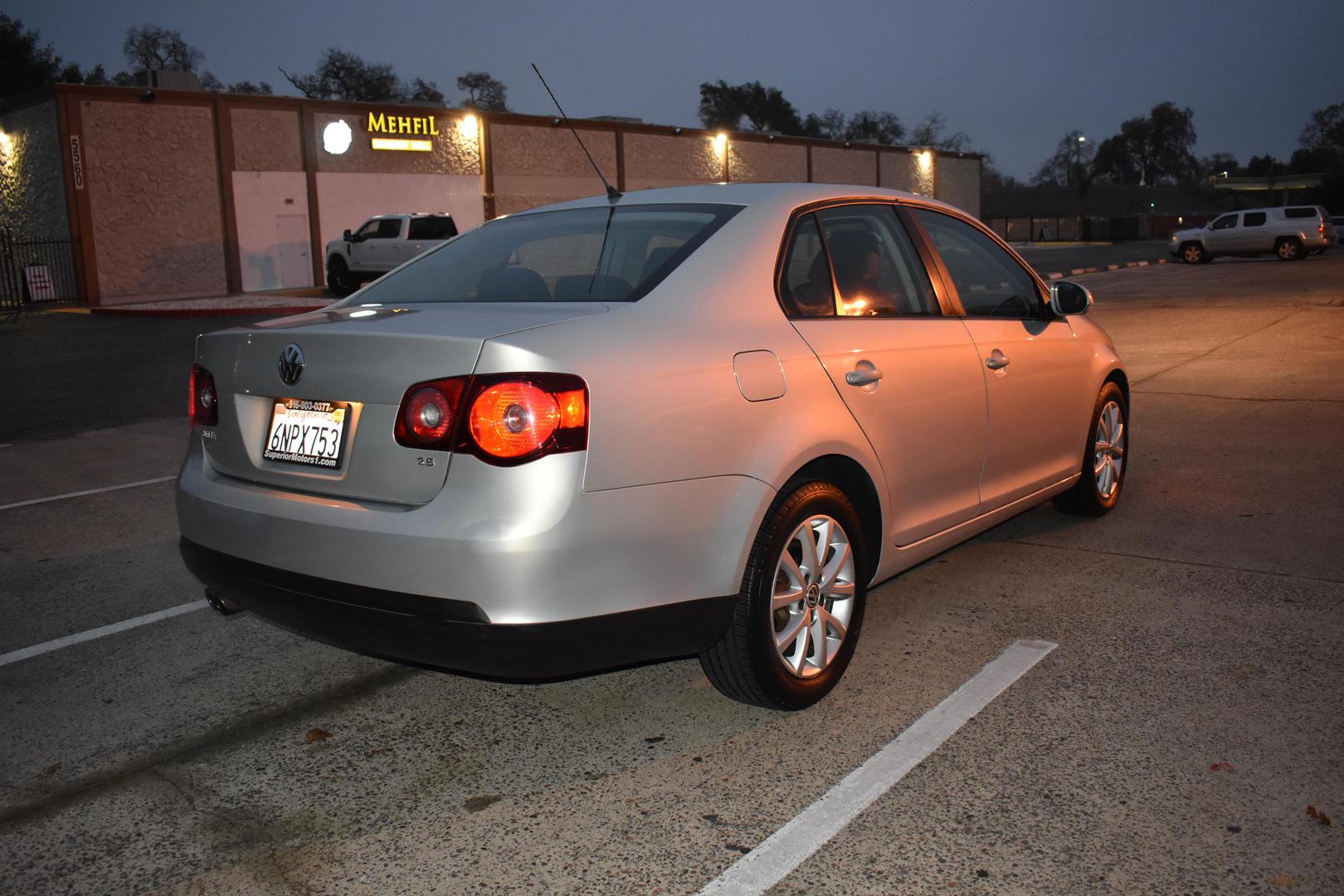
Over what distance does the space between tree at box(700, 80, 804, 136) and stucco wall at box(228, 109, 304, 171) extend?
76440 mm

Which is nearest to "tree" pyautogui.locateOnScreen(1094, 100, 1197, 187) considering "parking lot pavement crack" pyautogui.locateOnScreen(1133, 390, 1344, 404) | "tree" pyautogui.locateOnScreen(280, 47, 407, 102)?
"tree" pyautogui.locateOnScreen(280, 47, 407, 102)

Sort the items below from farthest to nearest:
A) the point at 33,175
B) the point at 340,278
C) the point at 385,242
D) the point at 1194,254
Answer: the point at 1194,254 → the point at 340,278 → the point at 33,175 → the point at 385,242

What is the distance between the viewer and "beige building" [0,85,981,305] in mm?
28953

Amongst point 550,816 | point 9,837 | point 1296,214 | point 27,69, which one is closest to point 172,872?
point 9,837

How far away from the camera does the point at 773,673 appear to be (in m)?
3.56

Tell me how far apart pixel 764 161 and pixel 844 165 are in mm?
6125

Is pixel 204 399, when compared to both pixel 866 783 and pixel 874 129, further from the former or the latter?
pixel 874 129

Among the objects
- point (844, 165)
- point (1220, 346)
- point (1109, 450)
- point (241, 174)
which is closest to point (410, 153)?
point (241, 174)

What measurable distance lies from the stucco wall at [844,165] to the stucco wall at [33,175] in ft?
94.3

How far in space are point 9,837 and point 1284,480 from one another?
6661 millimetres

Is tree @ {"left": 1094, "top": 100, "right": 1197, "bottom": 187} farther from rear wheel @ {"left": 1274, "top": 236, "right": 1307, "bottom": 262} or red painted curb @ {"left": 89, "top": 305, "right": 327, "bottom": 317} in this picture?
red painted curb @ {"left": 89, "top": 305, "right": 327, "bottom": 317}

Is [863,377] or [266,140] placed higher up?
[266,140]

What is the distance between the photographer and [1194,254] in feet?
133

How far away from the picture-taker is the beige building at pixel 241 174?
95.0ft
